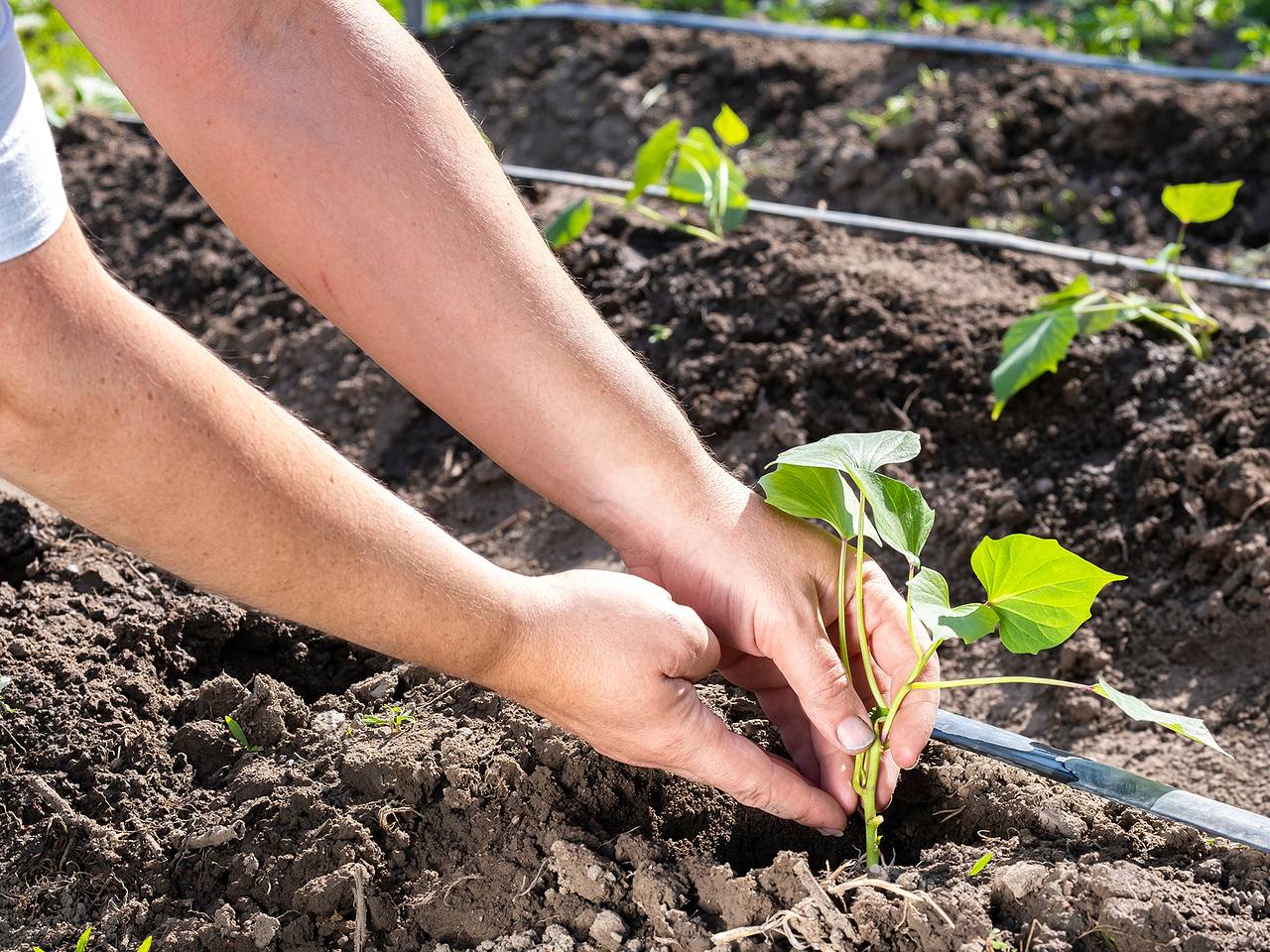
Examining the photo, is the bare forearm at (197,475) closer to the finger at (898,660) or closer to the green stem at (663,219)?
the finger at (898,660)

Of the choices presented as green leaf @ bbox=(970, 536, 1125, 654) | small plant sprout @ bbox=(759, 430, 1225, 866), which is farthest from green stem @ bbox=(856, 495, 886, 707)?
green leaf @ bbox=(970, 536, 1125, 654)

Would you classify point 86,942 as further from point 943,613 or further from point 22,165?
point 943,613

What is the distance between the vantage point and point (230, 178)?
145 cm

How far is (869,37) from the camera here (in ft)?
12.5

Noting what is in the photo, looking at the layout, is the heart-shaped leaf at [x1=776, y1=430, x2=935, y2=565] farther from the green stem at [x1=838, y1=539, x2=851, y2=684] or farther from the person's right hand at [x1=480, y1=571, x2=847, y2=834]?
the person's right hand at [x1=480, y1=571, x2=847, y2=834]

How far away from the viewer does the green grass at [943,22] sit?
3848mm

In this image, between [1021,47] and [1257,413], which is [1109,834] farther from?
[1021,47]

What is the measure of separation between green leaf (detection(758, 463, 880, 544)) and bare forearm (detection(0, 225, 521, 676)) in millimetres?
396

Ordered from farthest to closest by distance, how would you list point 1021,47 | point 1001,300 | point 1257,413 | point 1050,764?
1. point 1021,47
2. point 1001,300
3. point 1257,413
4. point 1050,764

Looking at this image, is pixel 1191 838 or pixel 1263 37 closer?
pixel 1191 838

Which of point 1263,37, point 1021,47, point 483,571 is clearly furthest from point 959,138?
point 483,571

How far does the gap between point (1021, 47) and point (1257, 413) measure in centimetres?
164

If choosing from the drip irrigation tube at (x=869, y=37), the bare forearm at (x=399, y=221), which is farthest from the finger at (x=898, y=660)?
the drip irrigation tube at (x=869, y=37)

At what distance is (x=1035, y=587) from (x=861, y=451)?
9.3 inches
